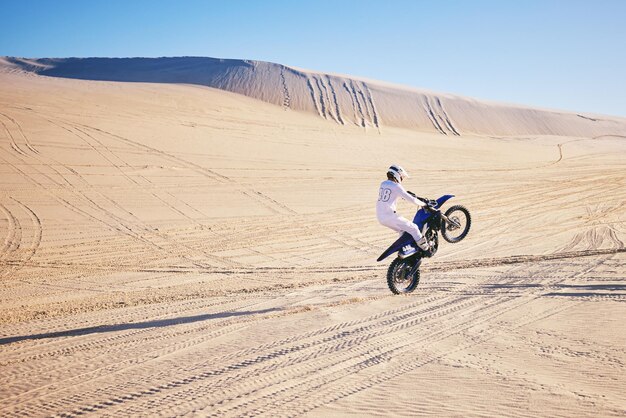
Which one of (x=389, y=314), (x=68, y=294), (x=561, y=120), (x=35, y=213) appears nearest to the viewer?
(x=389, y=314)

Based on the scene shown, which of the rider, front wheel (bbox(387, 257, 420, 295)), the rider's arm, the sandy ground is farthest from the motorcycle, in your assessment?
the rider's arm

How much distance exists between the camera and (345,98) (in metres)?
50.7

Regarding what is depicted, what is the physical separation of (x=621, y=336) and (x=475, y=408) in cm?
230

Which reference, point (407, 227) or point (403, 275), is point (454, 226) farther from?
point (403, 275)

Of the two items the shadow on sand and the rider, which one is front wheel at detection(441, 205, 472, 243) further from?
the shadow on sand

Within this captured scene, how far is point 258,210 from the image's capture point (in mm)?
15109

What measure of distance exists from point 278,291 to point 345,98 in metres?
44.9

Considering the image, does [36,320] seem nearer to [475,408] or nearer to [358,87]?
[475,408]

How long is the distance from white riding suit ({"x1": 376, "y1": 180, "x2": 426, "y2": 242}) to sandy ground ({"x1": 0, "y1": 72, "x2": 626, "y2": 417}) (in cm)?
93

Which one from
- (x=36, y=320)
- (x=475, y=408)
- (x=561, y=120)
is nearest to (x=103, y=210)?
(x=36, y=320)

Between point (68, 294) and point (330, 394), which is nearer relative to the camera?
point (330, 394)

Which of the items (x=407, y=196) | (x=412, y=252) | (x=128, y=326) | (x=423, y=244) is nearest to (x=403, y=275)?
(x=412, y=252)

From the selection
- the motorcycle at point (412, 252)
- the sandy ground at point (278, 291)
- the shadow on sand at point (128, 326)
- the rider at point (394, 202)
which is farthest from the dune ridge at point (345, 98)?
the shadow on sand at point (128, 326)

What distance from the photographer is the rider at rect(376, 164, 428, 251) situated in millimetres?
7000
